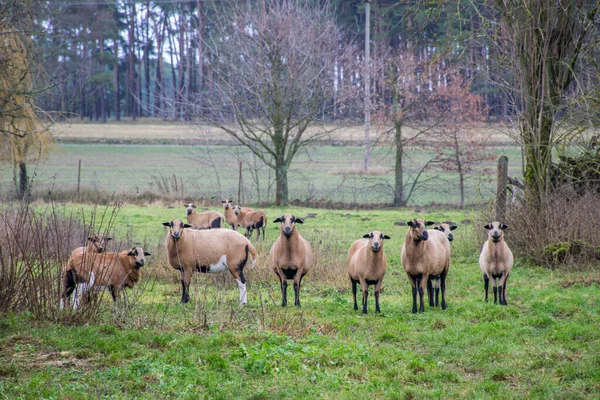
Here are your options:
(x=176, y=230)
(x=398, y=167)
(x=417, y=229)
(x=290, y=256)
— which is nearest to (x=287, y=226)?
(x=290, y=256)

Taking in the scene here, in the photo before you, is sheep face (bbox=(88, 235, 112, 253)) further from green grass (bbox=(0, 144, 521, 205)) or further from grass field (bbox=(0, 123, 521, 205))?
green grass (bbox=(0, 144, 521, 205))

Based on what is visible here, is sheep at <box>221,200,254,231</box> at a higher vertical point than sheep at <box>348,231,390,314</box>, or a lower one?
lower

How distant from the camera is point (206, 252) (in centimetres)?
1338

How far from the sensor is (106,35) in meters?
67.5

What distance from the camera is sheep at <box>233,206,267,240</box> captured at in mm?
22672

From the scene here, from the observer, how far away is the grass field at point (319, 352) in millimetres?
7289

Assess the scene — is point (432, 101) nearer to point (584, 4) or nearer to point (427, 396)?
point (584, 4)

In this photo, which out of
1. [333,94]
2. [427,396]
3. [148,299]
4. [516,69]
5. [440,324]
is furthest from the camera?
[333,94]

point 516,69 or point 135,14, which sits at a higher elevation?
point 135,14

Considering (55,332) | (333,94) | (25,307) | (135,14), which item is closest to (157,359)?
(55,332)

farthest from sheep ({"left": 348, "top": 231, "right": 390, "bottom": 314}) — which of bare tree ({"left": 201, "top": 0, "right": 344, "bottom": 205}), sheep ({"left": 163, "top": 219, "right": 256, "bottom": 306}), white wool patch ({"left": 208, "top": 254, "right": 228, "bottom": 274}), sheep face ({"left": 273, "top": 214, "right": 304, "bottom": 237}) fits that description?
bare tree ({"left": 201, "top": 0, "right": 344, "bottom": 205})

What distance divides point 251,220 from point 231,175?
83.7ft

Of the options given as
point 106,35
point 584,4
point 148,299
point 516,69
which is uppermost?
point 106,35

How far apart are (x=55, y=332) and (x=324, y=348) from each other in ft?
11.2
